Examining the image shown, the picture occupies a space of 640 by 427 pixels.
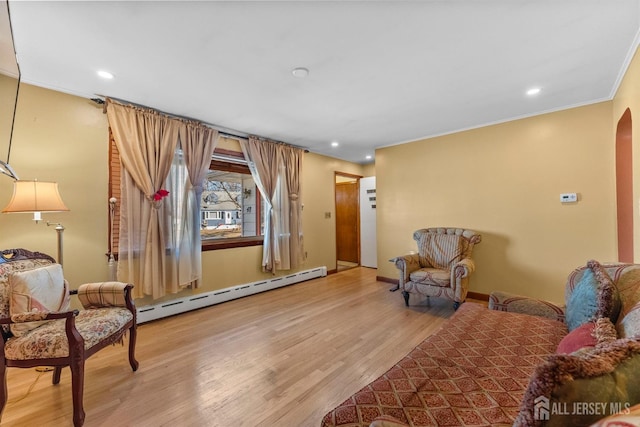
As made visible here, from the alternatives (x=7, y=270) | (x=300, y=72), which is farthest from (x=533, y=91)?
(x=7, y=270)

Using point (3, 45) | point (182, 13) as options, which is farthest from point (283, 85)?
point (3, 45)

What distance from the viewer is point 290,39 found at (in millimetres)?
1882

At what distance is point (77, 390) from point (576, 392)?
2338 millimetres

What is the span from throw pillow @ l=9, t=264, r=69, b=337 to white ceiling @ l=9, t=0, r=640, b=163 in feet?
5.46

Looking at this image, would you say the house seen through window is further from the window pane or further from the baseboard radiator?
the baseboard radiator

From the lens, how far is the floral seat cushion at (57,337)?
160 cm

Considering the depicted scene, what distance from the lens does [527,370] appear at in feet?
4.12

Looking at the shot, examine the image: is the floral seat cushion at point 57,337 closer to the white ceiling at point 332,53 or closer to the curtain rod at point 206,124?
the white ceiling at point 332,53

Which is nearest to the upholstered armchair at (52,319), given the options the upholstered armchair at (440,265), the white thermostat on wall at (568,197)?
the upholstered armchair at (440,265)

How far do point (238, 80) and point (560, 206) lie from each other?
3.95 meters

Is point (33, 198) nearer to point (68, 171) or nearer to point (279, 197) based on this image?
point (68, 171)

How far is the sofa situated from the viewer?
1.99ft

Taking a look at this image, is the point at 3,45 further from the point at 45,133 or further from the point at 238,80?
the point at 238,80

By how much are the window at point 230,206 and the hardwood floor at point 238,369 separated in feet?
3.61
